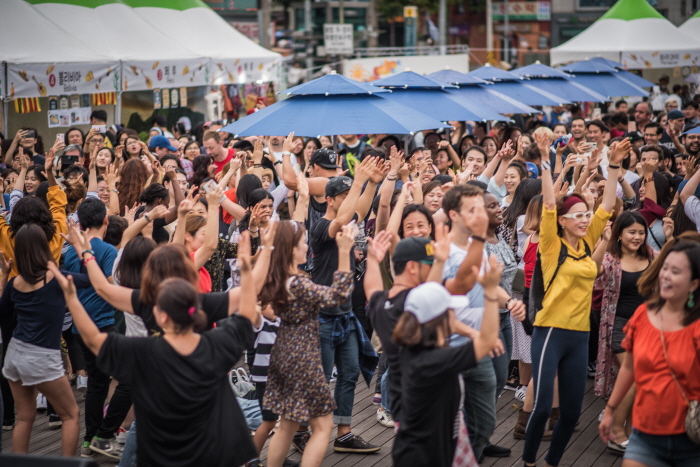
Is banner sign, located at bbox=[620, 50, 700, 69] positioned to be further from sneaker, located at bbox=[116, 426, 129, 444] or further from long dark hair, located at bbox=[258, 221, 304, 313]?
sneaker, located at bbox=[116, 426, 129, 444]

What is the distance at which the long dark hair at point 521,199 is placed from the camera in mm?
6258

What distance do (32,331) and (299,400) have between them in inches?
72.8

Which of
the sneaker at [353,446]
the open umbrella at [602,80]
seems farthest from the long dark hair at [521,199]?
the open umbrella at [602,80]

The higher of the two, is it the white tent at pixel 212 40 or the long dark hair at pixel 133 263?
the white tent at pixel 212 40

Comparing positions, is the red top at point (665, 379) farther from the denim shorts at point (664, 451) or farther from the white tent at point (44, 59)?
the white tent at point (44, 59)

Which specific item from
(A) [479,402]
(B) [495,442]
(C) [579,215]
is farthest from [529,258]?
(A) [479,402]

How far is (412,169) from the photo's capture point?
6.94m

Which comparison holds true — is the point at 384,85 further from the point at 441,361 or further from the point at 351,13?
the point at 351,13

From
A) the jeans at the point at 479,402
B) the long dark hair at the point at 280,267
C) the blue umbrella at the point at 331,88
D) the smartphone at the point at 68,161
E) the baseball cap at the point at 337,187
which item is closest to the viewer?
the jeans at the point at 479,402

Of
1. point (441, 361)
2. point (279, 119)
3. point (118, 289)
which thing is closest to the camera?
point (441, 361)

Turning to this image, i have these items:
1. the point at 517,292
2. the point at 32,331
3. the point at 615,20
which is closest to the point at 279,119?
the point at 517,292

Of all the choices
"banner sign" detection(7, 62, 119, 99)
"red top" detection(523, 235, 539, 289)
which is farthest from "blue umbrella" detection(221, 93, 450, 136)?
"banner sign" detection(7, 62, 119, 99)

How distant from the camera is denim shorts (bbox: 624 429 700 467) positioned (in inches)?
138

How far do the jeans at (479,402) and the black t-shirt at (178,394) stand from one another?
1.37 meters
